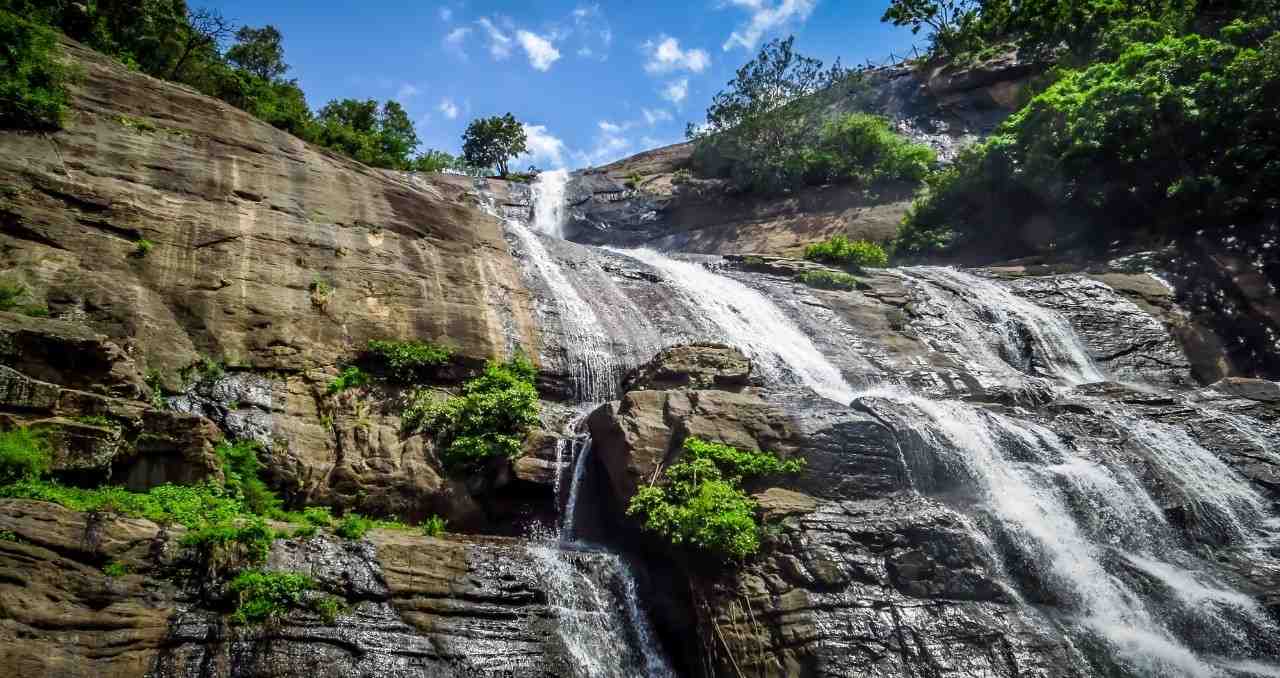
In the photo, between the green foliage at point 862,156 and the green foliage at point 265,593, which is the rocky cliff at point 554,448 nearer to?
the green foliage at point 265,593

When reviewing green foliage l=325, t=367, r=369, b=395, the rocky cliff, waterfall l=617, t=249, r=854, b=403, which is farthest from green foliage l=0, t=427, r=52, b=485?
waterfall l=617, t=249, r=854, b=403

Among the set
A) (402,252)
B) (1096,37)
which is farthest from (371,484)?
(1096,37)

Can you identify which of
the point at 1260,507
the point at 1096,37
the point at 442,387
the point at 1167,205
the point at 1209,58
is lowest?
the point at 1260,507

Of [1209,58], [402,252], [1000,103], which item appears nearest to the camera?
[402,252]

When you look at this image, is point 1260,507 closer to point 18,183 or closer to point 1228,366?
point 1228,366

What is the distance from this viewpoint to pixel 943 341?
19.6 metres

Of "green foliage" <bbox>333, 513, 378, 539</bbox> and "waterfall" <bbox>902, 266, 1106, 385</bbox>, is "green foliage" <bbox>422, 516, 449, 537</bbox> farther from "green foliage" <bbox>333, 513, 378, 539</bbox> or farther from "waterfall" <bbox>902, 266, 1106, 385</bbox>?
"waterfall" <bbox>902, 266, 1106, 385</bbox>

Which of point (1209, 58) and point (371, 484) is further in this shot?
A: point (1209, 58)

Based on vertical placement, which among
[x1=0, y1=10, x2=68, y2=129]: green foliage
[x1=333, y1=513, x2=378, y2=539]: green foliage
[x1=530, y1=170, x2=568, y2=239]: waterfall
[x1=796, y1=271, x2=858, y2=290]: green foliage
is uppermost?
[x1=530, y1=170, x2=568, y2=239]: waterfall

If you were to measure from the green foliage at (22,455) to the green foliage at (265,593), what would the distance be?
2.59m

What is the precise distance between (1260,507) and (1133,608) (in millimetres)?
4387

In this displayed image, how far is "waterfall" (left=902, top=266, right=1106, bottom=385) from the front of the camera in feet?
62.6

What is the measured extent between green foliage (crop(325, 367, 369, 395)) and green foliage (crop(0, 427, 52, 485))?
5.05 metres

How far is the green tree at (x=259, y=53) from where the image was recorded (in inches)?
1285
